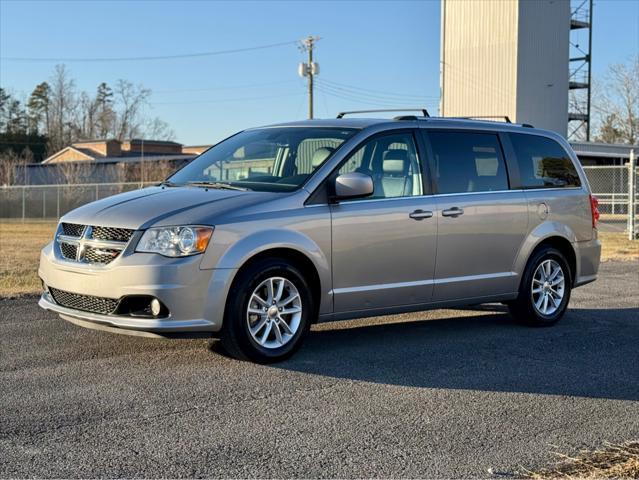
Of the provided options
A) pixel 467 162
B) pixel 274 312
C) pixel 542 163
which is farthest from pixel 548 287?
pixel 274 312

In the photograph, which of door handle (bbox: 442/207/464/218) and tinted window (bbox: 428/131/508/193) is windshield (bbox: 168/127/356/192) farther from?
door handle (bbox: 442/207/464/218)

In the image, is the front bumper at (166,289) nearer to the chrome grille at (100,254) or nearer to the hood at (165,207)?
the chrome grille at (100,254)

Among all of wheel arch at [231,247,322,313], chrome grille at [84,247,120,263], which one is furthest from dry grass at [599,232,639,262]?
chrome grille at [84,247,120,263]

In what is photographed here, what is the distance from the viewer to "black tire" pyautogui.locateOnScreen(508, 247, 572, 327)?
8.52 metres

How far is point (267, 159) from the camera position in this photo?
749 centimetres

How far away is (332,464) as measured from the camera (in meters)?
4.33

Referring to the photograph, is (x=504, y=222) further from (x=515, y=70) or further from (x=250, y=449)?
(x=515, y=70)


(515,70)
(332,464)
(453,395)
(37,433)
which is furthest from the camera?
(515,70)

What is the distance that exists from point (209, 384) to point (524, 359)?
8.92ft

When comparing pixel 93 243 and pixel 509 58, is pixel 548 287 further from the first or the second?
pixel 509 58

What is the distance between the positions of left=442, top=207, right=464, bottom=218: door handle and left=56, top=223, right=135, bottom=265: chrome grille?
113 inches

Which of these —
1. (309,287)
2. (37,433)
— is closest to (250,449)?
(37,433)

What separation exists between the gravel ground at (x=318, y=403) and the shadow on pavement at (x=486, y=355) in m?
0.02

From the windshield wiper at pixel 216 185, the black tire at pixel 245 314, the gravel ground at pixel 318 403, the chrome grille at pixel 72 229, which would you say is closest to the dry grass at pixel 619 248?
the gravel ground at pixel 318 403
